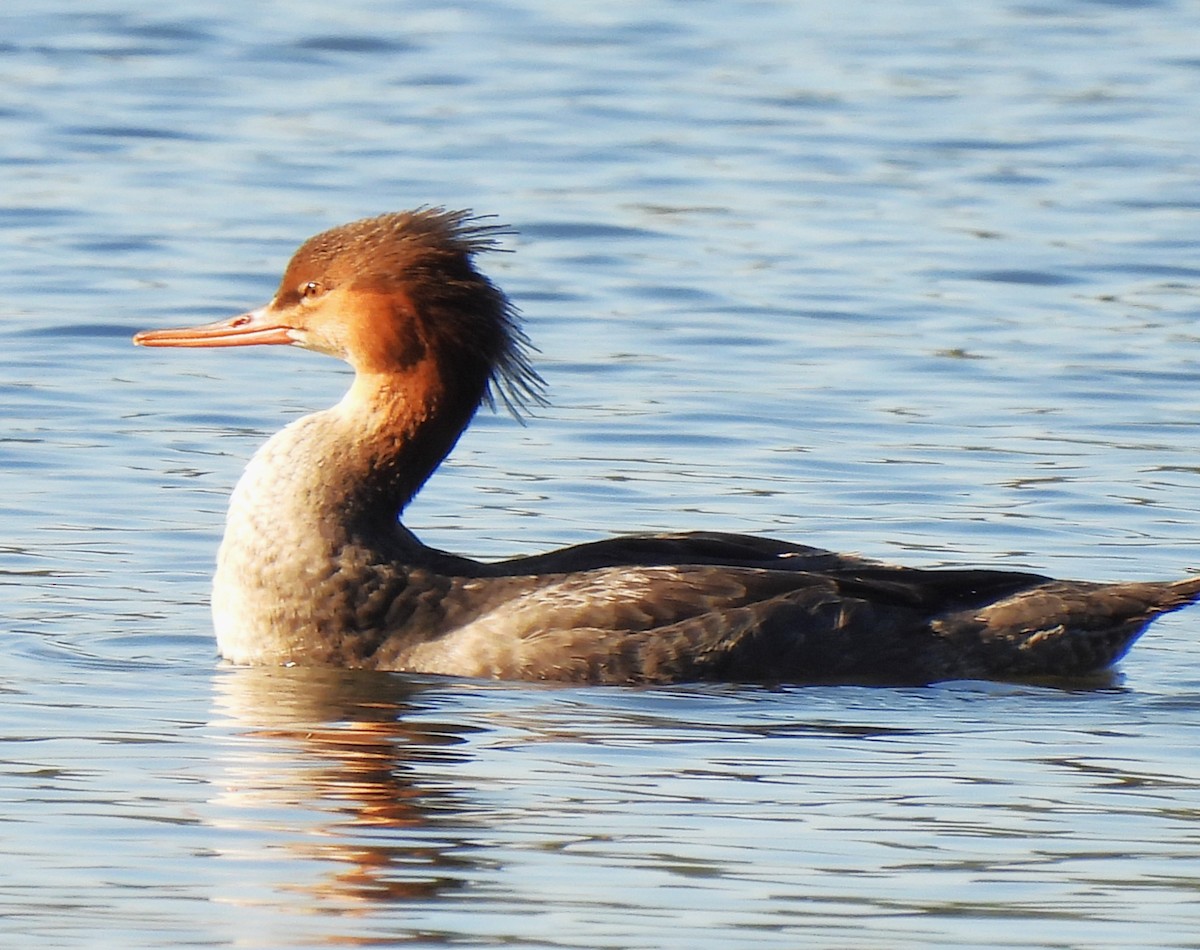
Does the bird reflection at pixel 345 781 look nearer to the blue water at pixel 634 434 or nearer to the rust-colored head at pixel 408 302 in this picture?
the blue water at pixel 634 434

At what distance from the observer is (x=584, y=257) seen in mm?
16266

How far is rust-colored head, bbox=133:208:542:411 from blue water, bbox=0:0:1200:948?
1143 millimetres

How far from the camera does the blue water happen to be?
691 cm

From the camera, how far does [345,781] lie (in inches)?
306

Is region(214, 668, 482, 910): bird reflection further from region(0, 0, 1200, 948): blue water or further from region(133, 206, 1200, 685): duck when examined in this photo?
region(133, 206, 1200, 685): duck

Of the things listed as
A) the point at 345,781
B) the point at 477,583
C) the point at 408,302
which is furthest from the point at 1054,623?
the point at 345,781

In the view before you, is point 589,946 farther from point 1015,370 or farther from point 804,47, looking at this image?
point 804,47

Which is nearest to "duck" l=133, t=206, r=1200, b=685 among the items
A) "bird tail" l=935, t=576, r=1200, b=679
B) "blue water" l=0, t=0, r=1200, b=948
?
"bird tail" l=935, t=576, r=1200, b=679

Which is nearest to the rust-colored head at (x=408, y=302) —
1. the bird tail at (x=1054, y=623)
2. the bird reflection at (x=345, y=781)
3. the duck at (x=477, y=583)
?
the duck at (x=477, y=583)

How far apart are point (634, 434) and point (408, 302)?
10.6 feet

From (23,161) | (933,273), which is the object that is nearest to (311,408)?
(933,273)

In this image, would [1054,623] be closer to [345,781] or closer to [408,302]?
[408,302]

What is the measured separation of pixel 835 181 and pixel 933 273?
2403 mm

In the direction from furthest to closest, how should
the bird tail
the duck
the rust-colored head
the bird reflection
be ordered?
the rust-colored head
the bird tail
the duck
the bird reflection
